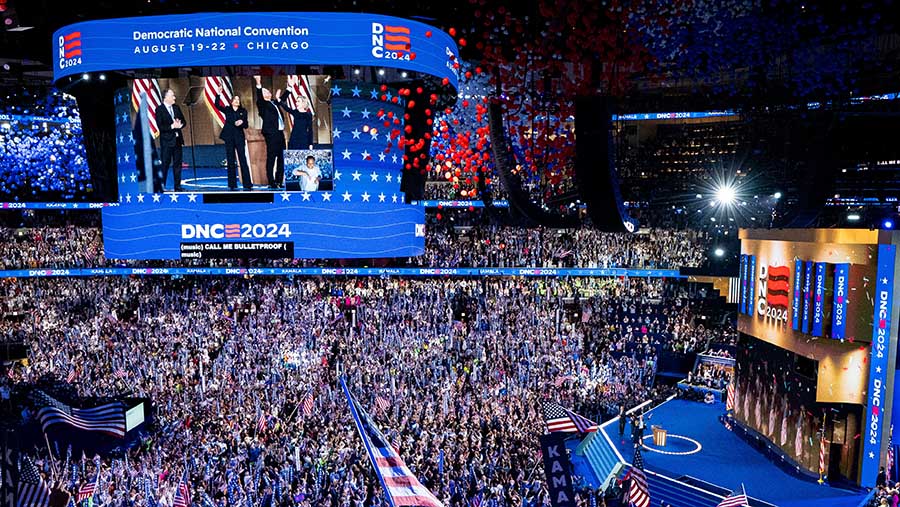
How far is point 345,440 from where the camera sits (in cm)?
1534

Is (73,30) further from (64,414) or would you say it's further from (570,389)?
(570,389)

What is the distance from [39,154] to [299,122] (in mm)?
19979

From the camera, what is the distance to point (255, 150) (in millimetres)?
14250

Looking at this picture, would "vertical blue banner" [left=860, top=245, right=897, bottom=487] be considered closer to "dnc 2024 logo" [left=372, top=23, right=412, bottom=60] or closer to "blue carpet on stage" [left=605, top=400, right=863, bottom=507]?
"blue carpet on stage" [left=605, top=400, right=863, bottom=507]

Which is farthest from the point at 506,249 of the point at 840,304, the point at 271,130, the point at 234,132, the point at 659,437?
the point at 234,132

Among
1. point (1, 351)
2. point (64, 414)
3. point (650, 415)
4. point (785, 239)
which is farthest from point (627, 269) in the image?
point (1, 351)

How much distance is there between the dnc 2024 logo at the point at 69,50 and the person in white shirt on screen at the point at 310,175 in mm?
5127

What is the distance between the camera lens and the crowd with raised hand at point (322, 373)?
44.7 ft

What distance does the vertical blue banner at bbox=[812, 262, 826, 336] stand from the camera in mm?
15242

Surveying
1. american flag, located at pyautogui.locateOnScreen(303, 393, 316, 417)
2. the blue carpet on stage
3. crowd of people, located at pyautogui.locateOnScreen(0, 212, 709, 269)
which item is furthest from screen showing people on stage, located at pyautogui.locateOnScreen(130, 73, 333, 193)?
crowd of people, located at pyautogui.locateOnScreen(0, 212, 709, 269)

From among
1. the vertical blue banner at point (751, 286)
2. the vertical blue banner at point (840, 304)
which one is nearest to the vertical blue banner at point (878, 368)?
the vertical blue banner at point (840, 304)

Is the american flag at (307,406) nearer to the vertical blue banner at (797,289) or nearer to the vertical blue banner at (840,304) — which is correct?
the vertical blue banner at (797,289)

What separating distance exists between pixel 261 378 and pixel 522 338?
9381 mm

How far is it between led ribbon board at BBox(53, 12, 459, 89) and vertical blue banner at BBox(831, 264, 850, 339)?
36.2 ft
